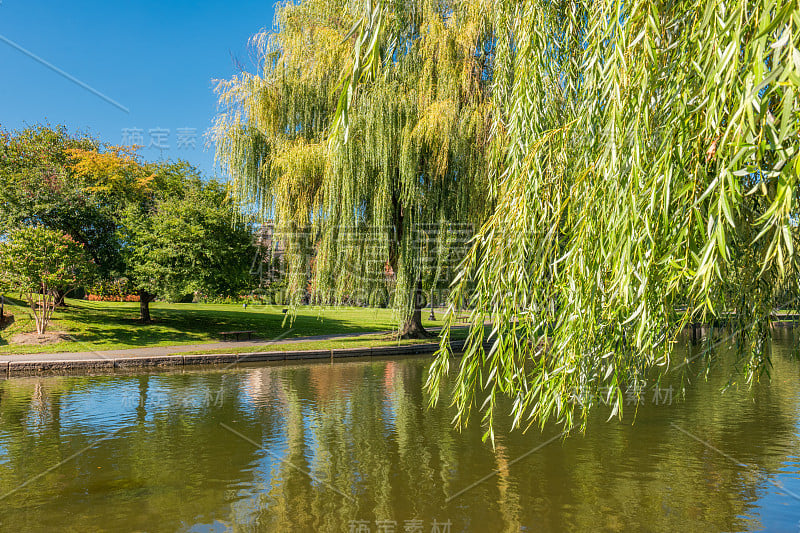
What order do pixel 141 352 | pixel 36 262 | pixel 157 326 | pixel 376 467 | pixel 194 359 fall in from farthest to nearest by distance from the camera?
pixel 157 326, pixel 36 262, pixel 141 352, pixel 194 359, pixel 376 467

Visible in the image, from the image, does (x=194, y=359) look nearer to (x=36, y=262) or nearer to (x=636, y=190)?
(x=36, y=262)

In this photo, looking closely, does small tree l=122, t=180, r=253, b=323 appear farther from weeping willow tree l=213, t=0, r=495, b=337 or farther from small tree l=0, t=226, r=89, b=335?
weeping willow tree l=213, t=0, r=495, b=337

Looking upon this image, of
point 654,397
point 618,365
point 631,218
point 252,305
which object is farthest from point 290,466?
point 252,305

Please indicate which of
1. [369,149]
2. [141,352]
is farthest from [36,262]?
[369,149]

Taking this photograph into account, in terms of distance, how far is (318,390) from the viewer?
11594mm

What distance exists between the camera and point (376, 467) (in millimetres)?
6477

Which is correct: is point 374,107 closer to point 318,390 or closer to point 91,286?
point 318,390

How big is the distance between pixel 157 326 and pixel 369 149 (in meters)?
13.2

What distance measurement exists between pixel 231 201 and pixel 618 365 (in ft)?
66.5

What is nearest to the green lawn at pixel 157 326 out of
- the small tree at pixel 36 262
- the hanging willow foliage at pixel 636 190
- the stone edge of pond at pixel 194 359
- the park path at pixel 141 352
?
the park path at pixel 141 352

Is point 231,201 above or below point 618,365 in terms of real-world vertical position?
above

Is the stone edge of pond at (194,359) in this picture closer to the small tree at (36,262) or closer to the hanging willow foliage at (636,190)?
the small tree at (36,262)

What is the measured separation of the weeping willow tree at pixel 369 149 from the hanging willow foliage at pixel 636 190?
8455 mm

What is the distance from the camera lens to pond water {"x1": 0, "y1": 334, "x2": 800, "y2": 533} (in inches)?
198
